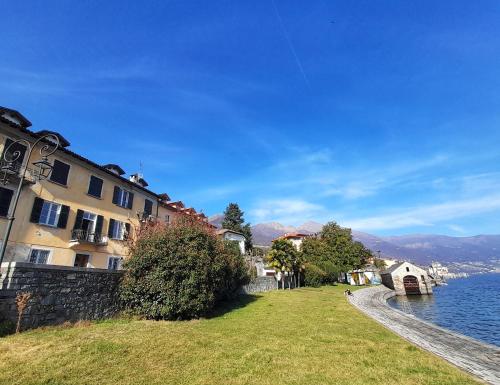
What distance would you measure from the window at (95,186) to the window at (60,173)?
2.50 metres

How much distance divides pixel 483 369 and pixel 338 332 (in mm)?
5485

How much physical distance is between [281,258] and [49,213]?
2835 cm

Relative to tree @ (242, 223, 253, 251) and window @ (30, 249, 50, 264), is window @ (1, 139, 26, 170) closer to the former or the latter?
window @ (30, 249, 50, 264)

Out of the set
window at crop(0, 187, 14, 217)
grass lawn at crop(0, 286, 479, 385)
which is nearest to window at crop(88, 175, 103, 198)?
window at crop(0, 187, 14, 217)

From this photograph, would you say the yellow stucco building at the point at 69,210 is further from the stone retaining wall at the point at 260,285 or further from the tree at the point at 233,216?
the tree at the point at 233,216

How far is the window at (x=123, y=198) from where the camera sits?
29.3 metres

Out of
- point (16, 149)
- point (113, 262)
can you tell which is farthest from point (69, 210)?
point (113, 262)

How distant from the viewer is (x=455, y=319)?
2966cm

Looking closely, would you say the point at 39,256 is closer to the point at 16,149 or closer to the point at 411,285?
the point at 16,149

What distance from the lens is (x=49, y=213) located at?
74.3ft

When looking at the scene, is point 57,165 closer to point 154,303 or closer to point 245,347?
point 154,303

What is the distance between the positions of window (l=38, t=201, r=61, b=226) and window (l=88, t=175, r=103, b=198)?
348 centimetres

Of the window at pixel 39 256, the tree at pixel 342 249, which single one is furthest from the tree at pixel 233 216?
the window at pixel 39 256

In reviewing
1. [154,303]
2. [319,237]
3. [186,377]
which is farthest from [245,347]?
[319,237]
